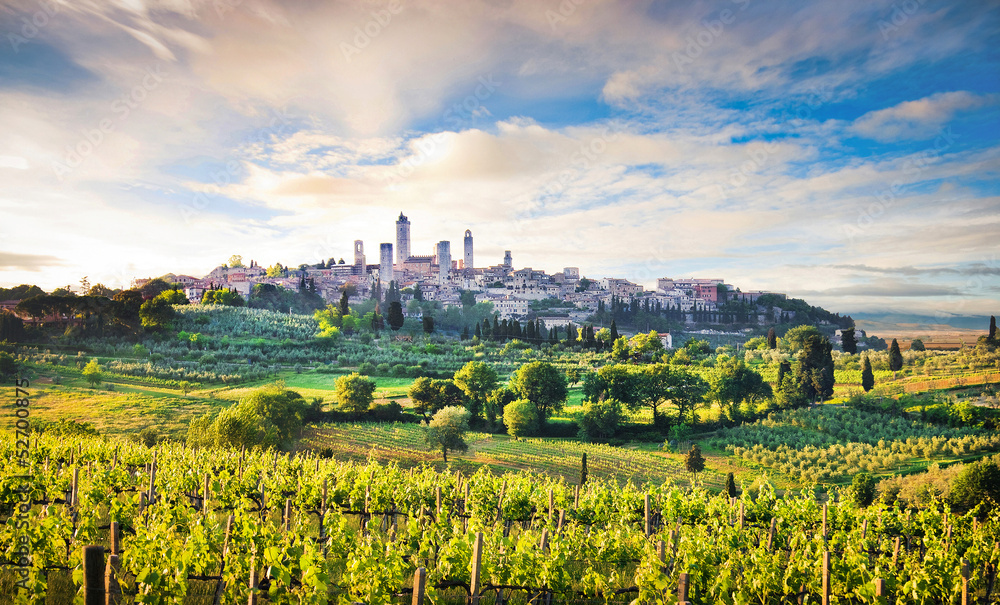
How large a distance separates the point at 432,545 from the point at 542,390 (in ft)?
61.1

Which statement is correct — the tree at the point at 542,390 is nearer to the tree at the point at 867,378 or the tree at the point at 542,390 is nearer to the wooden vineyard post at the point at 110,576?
the tree at the point at 867,378

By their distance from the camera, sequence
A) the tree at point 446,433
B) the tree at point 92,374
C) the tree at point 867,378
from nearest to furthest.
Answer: the tree at point 446,433
the tree at point 92,374
the tree at point 867,378

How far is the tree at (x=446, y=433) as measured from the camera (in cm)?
1869

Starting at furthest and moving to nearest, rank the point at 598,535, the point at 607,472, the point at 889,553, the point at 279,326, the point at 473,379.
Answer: the point at 279,326 < the point at 473,379 < the point at 607,472 < the point at 889,553 < the point at 598,535

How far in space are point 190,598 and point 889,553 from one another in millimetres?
9450

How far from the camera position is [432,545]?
218 inches

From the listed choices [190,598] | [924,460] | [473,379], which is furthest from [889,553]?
[473,379]

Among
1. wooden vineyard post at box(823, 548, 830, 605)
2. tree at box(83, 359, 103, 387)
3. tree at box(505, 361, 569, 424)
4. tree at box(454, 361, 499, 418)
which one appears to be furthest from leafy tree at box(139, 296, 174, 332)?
wooden vineyard post at box(823, 548, 830, 605)

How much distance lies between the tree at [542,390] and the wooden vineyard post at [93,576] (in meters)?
21.3

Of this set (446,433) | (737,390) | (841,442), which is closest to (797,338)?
(737,390)

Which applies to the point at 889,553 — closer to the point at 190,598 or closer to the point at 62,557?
the point at 190,598

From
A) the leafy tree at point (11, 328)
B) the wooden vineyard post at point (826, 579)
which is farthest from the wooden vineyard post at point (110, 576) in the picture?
the leafy tree at point (11, 328)

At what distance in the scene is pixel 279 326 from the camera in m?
34.8

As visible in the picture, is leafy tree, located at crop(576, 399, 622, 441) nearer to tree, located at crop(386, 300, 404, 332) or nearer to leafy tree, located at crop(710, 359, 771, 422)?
leafy tree, located at crop(710, 359, 771, 422)
